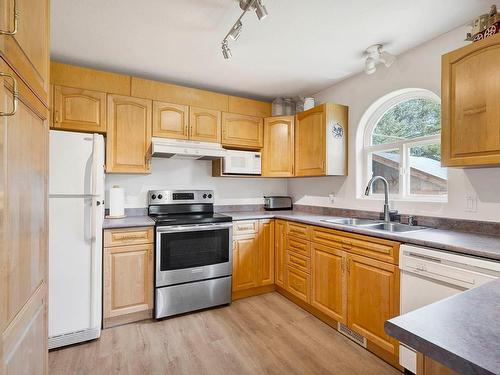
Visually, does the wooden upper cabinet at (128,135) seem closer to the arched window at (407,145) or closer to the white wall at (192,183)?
the white wall at (192,183)

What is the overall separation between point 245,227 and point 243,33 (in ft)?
5.98

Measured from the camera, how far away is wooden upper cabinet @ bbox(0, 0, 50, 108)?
2.37 ft

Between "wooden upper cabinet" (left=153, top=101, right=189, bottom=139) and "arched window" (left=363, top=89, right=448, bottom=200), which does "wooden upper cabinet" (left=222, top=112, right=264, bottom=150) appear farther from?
"arched window" (left=363, top=89, right=448, bottom=200)

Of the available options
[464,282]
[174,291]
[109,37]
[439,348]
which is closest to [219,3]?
[109,37]

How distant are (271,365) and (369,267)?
3.17ft

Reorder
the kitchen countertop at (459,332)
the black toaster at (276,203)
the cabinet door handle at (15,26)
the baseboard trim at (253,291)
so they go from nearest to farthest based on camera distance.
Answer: the kitchen countertop at (459,332) < the cabinet door handle at (15,26) < the baseboard trim at (253,291) < the black toaster at (276,203)

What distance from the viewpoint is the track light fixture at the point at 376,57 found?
2.32 metres

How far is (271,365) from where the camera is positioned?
1.87m

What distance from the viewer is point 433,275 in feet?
5.17

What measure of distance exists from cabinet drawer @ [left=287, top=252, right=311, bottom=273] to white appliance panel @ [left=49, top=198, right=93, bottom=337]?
5.92 ft

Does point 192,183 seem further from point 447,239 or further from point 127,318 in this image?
point 447,239

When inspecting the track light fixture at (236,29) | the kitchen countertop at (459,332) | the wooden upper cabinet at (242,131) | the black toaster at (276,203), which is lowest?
the kitchen countertop at (459,332)

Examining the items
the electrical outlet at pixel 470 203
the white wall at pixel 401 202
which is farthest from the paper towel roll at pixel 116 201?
the electrical outlet at pixel 470 203

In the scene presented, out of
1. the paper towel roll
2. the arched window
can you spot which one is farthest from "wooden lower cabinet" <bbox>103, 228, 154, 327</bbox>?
the arched window
